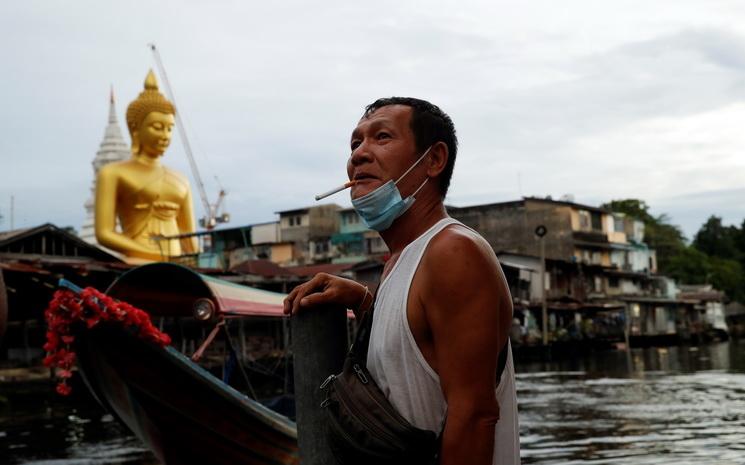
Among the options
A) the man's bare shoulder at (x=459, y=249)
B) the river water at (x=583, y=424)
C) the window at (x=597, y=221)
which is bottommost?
the river water at (x=583, y=424)

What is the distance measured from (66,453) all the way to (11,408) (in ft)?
22.3

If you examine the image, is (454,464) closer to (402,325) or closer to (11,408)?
(402,325)

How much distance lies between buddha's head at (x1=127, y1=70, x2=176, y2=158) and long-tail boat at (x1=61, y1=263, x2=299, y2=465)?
46.1 feet

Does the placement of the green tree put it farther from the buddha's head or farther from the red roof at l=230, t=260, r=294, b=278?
the buddha's head

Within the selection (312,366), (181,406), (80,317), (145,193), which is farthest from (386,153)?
(145,193)

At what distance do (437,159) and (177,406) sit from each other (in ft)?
19.9

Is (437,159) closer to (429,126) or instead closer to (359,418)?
(429,126)

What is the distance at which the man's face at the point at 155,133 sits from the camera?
71.8ft

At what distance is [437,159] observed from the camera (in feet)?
7.83

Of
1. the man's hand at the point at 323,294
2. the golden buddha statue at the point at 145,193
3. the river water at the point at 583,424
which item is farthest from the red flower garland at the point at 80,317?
the golden buddha statue at the point at 145,193

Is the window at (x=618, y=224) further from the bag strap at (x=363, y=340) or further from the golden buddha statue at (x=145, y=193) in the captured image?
the bag strap at (x=363, y=340)

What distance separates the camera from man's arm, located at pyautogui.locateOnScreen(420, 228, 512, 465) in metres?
2.00

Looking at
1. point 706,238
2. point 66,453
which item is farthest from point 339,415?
point 706,238

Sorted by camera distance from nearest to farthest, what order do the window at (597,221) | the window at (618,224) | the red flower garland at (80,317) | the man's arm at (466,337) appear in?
the man's arm at (466,337), the red flower garland at (80,317), the window at (597,221), the window at (618,224)
